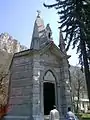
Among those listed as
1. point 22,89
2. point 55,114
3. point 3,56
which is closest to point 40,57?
point 22,89

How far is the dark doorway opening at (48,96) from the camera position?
59.2 ft

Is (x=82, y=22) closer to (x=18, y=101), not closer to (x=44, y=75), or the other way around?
(x=44, y=75)

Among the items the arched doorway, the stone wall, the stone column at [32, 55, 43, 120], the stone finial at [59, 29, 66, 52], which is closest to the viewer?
the stone column at [32, 55, 43, 120]

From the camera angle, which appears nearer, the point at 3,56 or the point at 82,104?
the point at 3,56

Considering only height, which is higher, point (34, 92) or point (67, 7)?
point (67, 7)

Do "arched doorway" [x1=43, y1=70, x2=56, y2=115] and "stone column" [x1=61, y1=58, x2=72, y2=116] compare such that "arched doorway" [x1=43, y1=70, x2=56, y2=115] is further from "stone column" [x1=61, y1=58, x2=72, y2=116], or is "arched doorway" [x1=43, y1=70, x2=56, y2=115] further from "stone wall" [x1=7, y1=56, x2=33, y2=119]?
"stone wall" [x1=7, y1=56, x2=33, y2=119]

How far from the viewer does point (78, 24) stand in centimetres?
1934

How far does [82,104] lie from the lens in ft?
211

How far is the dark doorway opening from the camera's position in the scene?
1805 centimetres

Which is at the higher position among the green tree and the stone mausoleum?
the green tree

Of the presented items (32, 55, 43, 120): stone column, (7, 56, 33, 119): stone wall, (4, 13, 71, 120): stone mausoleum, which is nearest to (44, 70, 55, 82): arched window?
(4, 13, 71, 120): stone mausoleum

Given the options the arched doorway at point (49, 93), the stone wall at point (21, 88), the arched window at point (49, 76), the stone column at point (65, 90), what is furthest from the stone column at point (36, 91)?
the stone column at point (65, 90)

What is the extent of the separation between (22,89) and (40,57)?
2.85 m

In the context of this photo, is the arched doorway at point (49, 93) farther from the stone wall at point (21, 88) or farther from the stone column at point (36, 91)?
the stone wall at point (21, 88)
